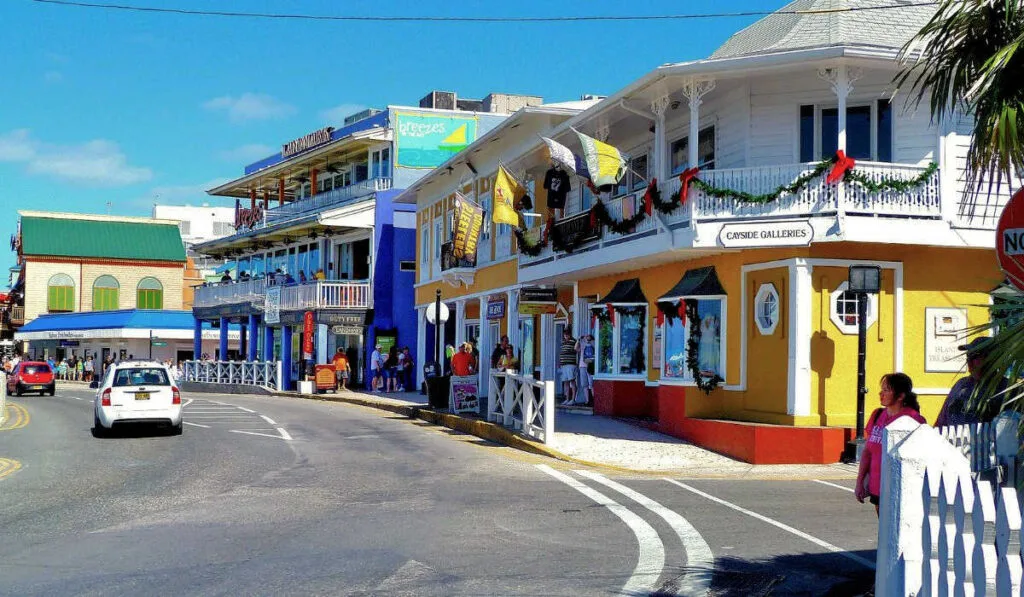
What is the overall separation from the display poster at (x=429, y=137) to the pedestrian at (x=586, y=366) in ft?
66.6

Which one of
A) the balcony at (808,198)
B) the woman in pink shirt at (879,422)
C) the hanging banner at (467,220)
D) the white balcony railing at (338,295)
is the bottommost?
the woman in pink shirt at (879,422)

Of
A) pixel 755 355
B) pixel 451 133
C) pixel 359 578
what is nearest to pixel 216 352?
pixel 451 133

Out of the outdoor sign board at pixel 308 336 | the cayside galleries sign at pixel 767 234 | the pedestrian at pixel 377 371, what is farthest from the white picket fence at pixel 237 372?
the cayside galleries sign at pixel 767 234

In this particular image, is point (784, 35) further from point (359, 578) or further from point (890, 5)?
point (359, 578)

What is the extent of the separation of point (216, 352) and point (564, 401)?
4625 centimetres

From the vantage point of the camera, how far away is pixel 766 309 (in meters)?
18.7

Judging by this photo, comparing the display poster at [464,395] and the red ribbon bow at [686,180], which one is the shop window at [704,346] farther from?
the display poster at [464,395]

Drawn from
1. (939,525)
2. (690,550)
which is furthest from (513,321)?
(939,525)

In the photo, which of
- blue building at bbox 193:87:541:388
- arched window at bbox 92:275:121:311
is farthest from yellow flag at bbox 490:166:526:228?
arched window at bbox 92:275:121:311

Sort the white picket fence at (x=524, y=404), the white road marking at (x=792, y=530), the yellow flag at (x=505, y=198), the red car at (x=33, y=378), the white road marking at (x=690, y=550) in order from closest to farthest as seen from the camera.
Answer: the white road marking at (x=690, y=550) → the white road marking at (x=792, y=530) → the white picket fence at (x=524, y=404) → the yellow flag at (x=505, y=198) → the red car at (x=33, y=378)

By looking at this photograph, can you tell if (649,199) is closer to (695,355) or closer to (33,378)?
(695,355)

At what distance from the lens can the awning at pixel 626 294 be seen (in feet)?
73.7

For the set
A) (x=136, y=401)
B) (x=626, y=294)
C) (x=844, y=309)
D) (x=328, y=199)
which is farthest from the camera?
(x=328, y=199)

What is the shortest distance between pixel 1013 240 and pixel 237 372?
4372 cm
